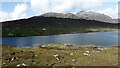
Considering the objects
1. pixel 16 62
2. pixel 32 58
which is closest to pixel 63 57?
pixel 32 58

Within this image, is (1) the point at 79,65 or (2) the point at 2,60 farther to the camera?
(2) the point at 2,60

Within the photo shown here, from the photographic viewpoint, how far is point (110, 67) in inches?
1613

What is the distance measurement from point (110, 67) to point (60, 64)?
332 inches

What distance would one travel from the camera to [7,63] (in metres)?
43.7

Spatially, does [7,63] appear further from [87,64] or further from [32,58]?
[87,64]

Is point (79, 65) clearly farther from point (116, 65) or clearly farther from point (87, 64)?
point (116, 65)

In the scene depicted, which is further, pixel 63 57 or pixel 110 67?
pixel 63 57

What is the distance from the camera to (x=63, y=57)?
49688mm

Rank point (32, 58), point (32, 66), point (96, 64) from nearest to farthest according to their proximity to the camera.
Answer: point (32, 66), point (96, 64), point (32, 58)

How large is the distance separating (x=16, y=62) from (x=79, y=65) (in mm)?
11328

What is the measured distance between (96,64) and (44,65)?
922 cm

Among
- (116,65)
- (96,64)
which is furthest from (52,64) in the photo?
(116,65)

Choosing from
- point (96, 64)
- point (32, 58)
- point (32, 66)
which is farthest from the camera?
point (32, 58)

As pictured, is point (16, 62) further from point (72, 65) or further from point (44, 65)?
point (72, 65)
